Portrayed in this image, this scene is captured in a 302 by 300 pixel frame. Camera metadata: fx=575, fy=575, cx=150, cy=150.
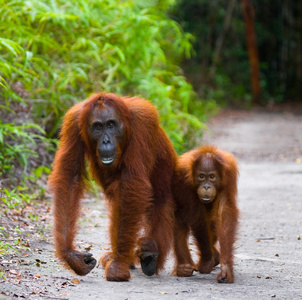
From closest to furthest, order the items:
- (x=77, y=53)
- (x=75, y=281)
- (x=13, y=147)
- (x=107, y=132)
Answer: (x=75, y=281) < (x=107, y=132) < (x=13, y=147) < (x=77, y=53)

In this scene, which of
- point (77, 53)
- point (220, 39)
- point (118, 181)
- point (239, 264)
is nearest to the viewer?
point (118, 181)

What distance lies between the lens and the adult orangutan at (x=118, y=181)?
12.0ft

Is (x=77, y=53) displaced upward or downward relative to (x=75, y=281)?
upward

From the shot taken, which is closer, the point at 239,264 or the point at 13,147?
the point at 239,264

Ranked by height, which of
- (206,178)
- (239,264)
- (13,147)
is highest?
(206,178)

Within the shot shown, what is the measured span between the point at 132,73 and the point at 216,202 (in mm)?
4386

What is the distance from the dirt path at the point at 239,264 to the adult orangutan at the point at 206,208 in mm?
134

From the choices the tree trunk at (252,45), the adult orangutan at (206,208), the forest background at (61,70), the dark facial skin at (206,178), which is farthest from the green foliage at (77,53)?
the tree trunk at (252,45)

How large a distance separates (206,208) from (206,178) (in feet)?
0.93

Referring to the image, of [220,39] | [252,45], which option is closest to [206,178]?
[252,45]

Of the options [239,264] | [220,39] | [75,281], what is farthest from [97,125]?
[220,39]

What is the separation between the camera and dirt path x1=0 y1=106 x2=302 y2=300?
329 centimetres

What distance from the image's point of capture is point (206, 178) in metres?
3.92

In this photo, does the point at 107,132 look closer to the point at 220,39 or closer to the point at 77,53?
the point at 77,53
